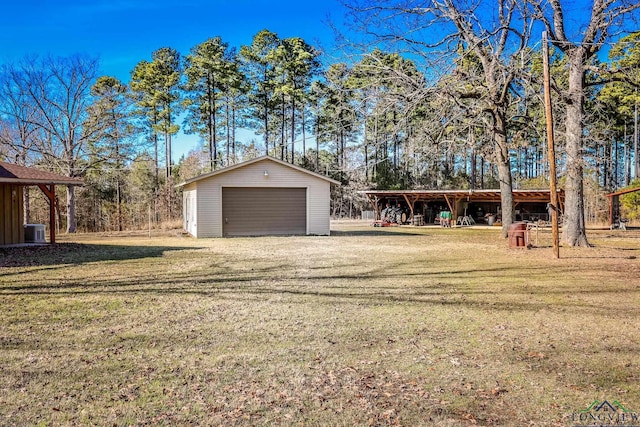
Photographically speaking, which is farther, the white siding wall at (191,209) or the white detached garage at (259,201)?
the white siding wall at (191,209)

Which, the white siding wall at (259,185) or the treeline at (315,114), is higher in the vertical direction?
the treeline at (315,114)

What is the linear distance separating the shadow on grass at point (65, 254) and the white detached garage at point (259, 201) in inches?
149

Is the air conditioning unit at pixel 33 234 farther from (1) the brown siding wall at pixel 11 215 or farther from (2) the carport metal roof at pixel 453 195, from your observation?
(2) the carport metal roof at pixel 453 195

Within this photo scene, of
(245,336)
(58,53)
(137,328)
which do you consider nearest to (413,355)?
(245,336)

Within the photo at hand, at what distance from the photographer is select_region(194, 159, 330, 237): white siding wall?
1625cm

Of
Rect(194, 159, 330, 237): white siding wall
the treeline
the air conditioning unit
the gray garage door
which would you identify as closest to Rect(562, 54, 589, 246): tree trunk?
the treeline

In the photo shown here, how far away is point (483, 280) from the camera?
7535mm

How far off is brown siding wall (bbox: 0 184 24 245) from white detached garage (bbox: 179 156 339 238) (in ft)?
17.5

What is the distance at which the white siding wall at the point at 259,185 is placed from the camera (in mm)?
16250

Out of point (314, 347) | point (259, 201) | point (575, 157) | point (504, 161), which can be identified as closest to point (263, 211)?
point (259, 201)

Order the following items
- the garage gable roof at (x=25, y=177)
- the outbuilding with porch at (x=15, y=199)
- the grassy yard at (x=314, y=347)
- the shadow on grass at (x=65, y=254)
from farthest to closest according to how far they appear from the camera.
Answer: the outbuilding with porch at (x=15, y=199) < the garage gable roof at (x=25, y=177) < the shadow on grass at (x=65, y=254) < the grassy yard at (x=314, y=347)

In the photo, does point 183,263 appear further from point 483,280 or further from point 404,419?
point 404,419

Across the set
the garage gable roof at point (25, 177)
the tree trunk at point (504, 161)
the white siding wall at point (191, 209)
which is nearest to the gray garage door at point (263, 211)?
the white siding wall at point (191, 209)

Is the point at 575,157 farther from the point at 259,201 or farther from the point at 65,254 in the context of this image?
the point at 65,254
